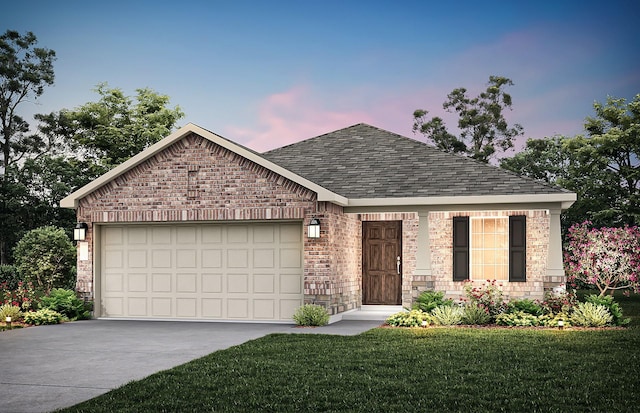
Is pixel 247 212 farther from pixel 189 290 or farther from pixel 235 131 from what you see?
pixel 235 131

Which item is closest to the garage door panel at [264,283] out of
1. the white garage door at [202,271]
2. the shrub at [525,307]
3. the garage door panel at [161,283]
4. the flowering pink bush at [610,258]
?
the white garage door at [202,271]

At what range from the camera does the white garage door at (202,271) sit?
16.0 m

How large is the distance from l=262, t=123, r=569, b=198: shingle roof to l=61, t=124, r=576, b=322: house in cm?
8

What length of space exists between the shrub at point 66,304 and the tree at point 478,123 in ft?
82.0

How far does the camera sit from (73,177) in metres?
32.3

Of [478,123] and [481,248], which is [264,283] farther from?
[478,123]

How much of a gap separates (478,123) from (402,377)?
30696 mm

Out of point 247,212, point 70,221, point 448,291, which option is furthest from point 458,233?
point 70,221

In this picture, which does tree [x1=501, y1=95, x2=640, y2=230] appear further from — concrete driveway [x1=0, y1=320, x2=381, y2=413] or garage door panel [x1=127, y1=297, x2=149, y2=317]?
garage door panel [x1=127, y1=297, x2=149, y2=317]

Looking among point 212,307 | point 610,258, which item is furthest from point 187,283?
point 610,258

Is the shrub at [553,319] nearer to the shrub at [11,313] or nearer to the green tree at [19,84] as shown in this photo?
the shrub at [11,313]

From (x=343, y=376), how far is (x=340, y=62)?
18.8 metres

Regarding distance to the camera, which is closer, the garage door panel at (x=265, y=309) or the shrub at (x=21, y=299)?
the garage door panel at (x=265, y=309)

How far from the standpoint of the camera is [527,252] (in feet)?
54.6
